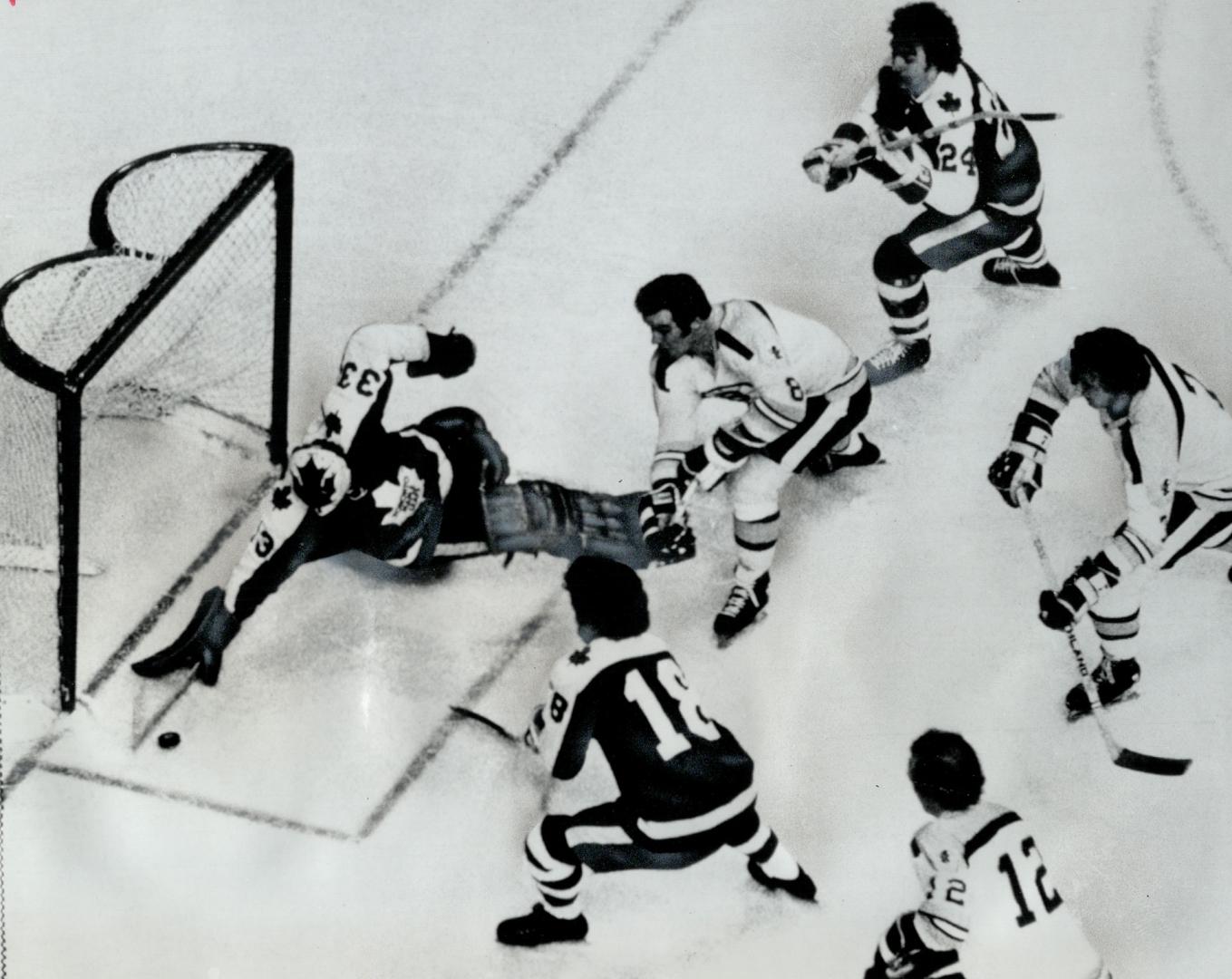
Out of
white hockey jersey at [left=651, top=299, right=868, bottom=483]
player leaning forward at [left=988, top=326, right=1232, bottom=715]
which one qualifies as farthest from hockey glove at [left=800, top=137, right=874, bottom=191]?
player leaning forward at [left=988, top=326, right=1232, bottom=715]

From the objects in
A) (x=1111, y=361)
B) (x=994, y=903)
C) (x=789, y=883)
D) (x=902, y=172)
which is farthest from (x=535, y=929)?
(x=902, y=172)

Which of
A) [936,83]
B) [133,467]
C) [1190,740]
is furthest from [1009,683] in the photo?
[133,467]

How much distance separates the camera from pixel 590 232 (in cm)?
368

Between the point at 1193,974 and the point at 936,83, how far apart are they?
2.04 metres

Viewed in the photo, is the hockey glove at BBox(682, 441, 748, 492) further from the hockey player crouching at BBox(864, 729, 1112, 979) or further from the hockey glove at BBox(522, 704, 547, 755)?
the hockey player crouching at BBox(864, 729, 1112, 979)

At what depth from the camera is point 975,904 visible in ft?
11.3

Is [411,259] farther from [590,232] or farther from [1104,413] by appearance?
[1104,413]

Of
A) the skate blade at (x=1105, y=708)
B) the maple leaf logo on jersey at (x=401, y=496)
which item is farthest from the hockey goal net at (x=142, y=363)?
the skate blade at (x=1105, y=708)

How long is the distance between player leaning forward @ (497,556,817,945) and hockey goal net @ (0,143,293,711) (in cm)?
83

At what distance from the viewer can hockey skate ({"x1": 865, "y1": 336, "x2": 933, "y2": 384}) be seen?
3.67 m

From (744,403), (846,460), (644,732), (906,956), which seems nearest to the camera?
(644,732)

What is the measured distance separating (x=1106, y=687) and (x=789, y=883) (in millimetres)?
826

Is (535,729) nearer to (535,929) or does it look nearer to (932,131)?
(535,929)

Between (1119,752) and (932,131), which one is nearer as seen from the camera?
(1119,752)
